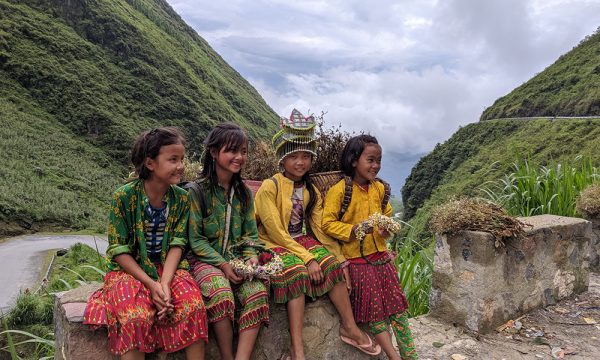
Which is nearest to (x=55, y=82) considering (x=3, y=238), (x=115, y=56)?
(x=115, y=56)

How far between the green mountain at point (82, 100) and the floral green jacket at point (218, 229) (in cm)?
3866

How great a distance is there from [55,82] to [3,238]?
1278 inches

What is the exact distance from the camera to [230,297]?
220 cm

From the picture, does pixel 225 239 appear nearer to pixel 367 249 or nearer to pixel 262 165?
pixel 367 249

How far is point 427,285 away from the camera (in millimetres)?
4375

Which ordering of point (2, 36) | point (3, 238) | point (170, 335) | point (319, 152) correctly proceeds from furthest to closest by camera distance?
point (2, 36), point (3, 238), point (319, 152), point (170, 335)

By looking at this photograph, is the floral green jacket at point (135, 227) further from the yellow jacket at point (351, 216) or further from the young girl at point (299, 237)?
the yellow jacket at point (351, 216)

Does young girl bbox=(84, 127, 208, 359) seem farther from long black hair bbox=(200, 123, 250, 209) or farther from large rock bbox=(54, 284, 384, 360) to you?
long black hair bbox=(200, 123, 250, 209)

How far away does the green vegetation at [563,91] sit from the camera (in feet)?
151

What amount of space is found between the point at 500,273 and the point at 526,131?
48721 millimetres

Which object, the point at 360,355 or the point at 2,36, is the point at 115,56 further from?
the point at 360,355

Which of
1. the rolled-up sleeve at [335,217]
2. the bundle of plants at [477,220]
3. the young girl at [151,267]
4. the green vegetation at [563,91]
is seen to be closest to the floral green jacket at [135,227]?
the young girl at [151,267]

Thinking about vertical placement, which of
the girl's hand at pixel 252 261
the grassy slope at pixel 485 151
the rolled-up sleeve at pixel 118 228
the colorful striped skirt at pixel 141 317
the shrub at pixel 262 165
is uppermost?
the grassy slope at pixel 485 151

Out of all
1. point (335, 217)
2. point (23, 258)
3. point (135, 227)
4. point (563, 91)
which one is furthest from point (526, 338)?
point (563, 91)
